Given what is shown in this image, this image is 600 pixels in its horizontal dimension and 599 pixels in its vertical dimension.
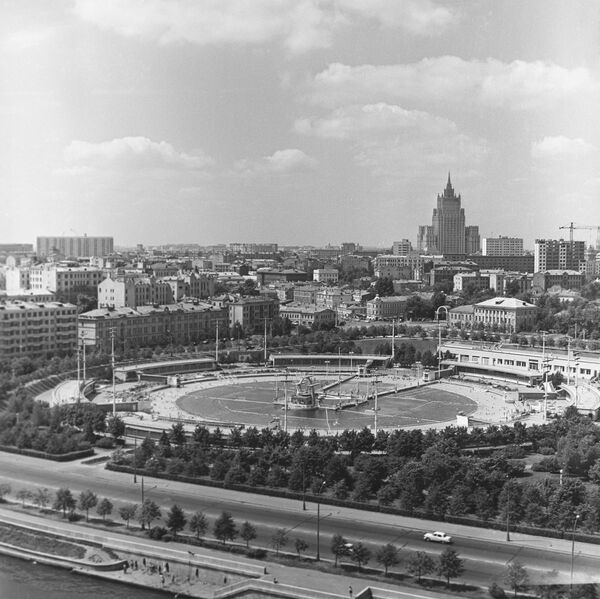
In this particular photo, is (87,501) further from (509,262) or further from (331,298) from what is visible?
(509,262)

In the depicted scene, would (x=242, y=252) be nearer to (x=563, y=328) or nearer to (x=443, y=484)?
(x=563, y=328)

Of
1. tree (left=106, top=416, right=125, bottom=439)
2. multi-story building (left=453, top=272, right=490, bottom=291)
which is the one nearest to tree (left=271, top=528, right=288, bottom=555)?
tree (left=106, top=416, right=125, bottom=439)

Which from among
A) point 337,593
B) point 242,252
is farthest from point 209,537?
point 242,252

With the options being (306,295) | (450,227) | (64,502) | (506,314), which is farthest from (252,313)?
(450,227)

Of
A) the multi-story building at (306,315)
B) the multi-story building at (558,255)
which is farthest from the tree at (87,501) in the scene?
the multi-story building at (558,255)

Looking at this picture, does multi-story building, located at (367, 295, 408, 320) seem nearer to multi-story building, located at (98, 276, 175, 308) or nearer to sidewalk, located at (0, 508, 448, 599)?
multi-story building, located at (98, 276, 175, 308)
